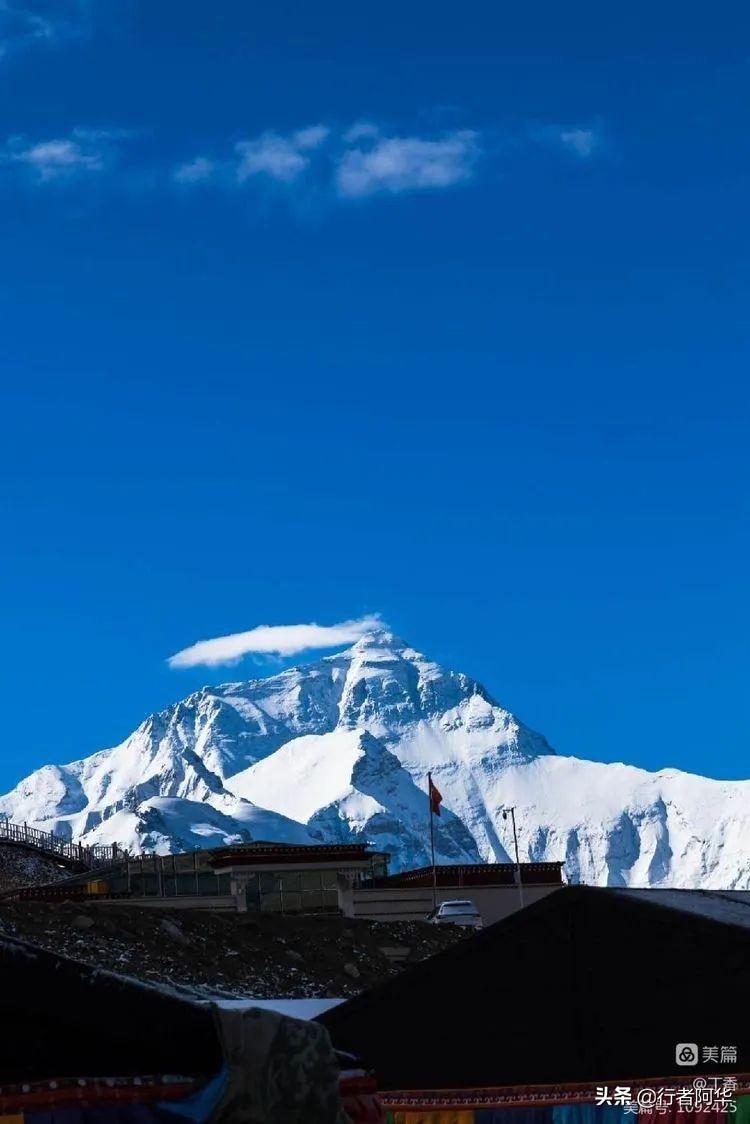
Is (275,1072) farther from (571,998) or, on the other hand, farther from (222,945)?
(222,945)

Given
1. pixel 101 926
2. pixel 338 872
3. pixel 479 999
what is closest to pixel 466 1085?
pixel 479 999

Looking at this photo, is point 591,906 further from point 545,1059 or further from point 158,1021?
point 158,1021

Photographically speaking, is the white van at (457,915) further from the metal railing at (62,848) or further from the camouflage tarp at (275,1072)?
the camouflage tarp at (275,1072)

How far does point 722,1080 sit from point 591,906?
4.64 ft

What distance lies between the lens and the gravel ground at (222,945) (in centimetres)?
4650

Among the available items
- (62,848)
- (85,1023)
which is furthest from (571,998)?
(62,848)

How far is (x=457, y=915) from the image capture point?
63938mm

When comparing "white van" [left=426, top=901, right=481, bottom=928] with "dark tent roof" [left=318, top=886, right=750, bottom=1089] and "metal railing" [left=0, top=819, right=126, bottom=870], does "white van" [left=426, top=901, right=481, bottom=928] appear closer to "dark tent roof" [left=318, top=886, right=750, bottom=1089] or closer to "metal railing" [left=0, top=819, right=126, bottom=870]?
"metal railing" [left=0, top=819, right=126, bottom=870]

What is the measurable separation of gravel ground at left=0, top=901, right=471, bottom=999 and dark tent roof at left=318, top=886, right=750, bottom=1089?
1284 inches

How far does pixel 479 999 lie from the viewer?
11.7 metres

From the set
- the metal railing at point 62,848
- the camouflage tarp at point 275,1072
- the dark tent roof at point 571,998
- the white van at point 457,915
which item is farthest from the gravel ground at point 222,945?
the camouflage tarp at point 275,1072

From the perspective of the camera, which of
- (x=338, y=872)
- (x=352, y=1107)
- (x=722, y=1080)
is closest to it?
(x=352, y=1107)

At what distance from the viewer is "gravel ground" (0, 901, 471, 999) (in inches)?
1831

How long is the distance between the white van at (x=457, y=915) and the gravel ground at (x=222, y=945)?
15.2 feet
